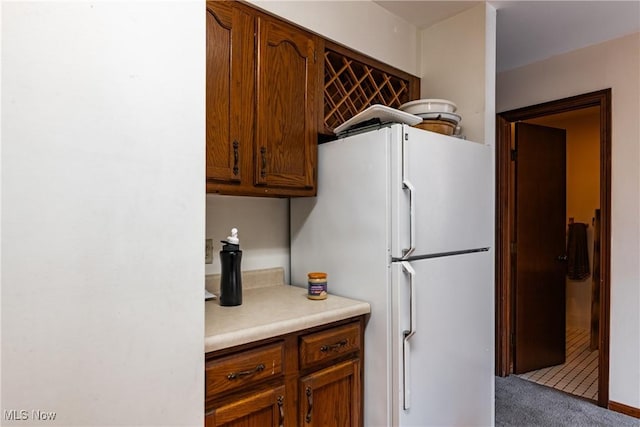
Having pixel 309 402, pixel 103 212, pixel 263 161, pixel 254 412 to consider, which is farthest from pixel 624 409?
pixel 103 212

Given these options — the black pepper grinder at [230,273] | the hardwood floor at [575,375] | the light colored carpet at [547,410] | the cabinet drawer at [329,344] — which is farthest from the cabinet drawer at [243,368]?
the hardwood floor at [575,375]

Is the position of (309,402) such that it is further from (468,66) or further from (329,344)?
(468,66)

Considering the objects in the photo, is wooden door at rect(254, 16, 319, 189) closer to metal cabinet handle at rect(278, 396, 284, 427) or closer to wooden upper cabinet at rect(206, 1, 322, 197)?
wooden upper cabinet at rect(206, 1, 322, 197)

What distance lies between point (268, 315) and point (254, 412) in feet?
1.08

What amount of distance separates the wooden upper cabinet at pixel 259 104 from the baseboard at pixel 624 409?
8.10ft

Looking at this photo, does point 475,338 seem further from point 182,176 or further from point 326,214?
point 182,176

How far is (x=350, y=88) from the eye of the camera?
2102 mm

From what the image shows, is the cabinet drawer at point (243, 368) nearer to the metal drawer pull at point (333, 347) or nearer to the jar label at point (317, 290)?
the metal drawer pull at point (333, 347)

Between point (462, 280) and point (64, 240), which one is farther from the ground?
point (64, 240)

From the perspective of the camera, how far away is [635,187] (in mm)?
2398

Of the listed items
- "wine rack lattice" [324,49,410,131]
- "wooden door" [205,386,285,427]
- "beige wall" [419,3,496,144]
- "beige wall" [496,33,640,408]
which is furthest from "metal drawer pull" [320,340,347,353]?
"beige wall" [496,33,640,408]

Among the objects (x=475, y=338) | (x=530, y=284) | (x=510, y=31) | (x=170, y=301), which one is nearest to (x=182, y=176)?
(x=170, y=301)

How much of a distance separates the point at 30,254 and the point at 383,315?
48.5 inches

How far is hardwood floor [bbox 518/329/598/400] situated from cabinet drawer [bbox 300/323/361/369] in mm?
2167
